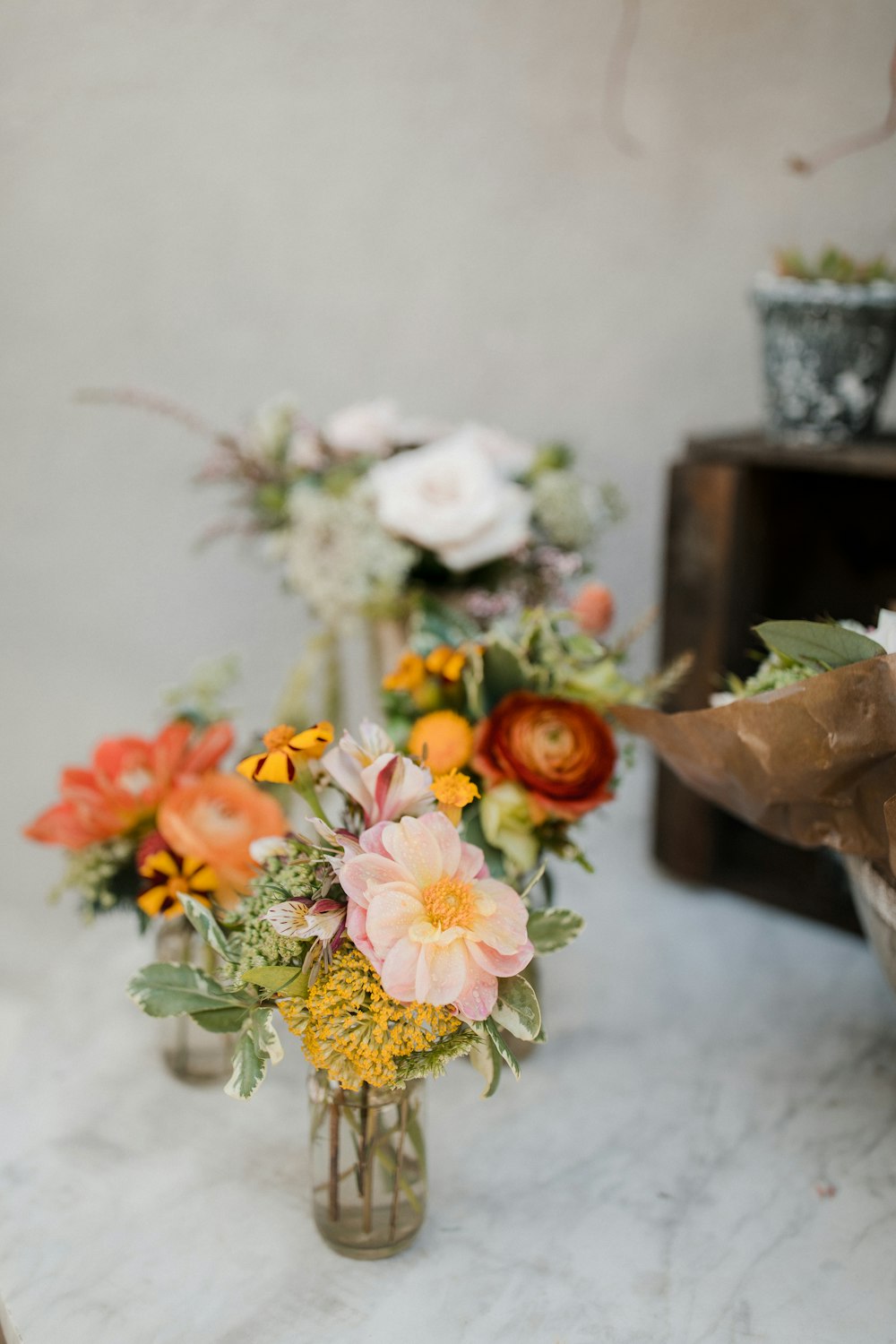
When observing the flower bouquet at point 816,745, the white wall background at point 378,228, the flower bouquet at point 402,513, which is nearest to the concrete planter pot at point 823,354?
the flower bouquet at point 402,513

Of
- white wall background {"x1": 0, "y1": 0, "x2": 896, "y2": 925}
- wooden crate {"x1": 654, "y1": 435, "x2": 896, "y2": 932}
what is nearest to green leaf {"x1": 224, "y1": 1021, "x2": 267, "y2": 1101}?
wooden crate {"x1": 654, "y1": 435, "x2": 896, "y2": 932}

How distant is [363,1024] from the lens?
566 millimetres

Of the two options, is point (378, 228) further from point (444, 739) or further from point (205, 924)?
point (205, 924)

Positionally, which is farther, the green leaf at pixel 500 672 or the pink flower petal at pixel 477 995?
the green leaf at pixel 500 672

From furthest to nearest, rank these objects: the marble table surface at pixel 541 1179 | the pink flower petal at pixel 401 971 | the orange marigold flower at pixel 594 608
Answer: the orange marigold flower at pixel 594 608, the marble table surface at pixel 541 1179, the pink flower petal at pixel 401 971

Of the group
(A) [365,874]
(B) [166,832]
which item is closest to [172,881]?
(B) [166,832]

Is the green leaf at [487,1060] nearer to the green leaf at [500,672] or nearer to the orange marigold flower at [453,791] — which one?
the orange marigold flower at [453,791]

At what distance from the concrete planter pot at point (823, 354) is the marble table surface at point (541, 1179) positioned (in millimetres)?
478

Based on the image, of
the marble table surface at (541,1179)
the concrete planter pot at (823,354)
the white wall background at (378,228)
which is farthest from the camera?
the white wall background at (378,228)

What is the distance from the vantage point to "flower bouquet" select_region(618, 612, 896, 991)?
0.62 metres

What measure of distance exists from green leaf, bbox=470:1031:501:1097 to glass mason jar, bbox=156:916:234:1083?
298 millimetres

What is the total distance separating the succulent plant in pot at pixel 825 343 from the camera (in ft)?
3.18

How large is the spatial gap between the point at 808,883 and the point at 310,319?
0.91 m

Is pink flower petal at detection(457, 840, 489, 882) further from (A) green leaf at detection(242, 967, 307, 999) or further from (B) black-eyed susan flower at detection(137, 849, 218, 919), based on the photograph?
(B) black-eyed susan flower at detection(137, 849, 218, 919)
